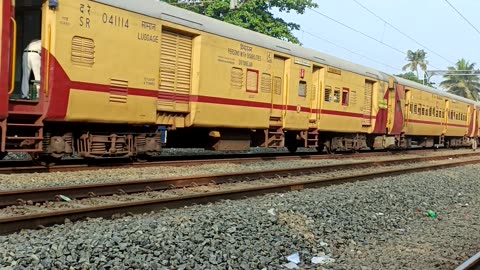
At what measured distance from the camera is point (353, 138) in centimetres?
2048

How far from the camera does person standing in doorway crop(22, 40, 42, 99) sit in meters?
9.22

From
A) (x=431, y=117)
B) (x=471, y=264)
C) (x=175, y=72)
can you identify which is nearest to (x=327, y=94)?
(x=175, y=72)

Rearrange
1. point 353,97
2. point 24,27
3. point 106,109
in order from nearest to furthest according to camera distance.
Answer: point 106,109, point 24,27, point 353,97

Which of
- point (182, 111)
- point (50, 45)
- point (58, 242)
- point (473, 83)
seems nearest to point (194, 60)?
point (182, 111)

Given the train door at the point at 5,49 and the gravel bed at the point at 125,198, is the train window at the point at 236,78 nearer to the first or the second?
the gravel bed at the point at 125,198

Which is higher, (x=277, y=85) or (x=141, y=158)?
(x=277, y=85)

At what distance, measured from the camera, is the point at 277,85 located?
15.0 m

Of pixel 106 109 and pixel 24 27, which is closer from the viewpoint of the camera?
pixel 106 109

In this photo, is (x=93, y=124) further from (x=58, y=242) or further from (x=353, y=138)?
(x=353, y=138)

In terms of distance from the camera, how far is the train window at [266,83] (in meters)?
14.3

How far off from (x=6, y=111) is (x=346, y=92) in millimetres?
13352

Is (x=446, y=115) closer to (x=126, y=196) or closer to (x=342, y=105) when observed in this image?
(x=342, y=105)

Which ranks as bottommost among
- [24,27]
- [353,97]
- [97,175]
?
[97,175]

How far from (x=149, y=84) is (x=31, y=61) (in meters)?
2.53
